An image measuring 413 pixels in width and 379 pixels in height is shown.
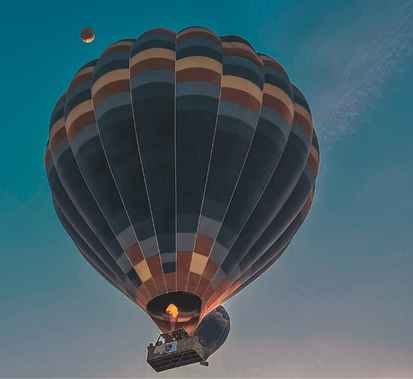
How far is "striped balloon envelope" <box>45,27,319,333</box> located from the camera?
17.7 meters

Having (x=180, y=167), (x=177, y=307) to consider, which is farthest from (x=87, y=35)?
(x=177, y=307)

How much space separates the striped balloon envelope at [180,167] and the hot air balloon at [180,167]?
0.11 feet

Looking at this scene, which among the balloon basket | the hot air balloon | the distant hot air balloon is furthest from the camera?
the distant hot air balloon

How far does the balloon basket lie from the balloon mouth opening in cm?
41

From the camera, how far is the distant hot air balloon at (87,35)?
2055 centimetres

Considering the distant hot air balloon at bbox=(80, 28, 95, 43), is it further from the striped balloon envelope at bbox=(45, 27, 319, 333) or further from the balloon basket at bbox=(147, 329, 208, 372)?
the balloon basket at bbox=(147, 329, 208, 372)

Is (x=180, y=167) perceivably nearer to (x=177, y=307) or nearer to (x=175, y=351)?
(x=177, y=307)

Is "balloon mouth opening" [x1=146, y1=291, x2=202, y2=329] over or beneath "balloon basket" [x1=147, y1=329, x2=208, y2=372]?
over

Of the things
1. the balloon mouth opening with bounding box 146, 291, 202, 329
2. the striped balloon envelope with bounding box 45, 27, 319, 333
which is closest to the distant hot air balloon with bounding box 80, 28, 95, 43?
the striped balloon envelope with bounding box 45, 27, 319, 333

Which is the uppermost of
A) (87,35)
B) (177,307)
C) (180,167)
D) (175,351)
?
(87,35)

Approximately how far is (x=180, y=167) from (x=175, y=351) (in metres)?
4.98

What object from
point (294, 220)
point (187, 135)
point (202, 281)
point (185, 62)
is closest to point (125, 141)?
point (187, 135)

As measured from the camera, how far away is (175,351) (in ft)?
54.7

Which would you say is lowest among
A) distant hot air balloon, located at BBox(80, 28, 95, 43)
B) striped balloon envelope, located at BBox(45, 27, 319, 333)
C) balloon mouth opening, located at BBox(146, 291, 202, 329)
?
balloon mouth opening, located at BBox(146, 291, 202, 329)
